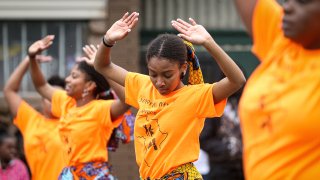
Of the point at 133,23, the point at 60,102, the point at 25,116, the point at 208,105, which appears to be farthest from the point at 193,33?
the point at 25,116

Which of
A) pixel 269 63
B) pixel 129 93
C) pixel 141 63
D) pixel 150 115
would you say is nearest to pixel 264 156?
pixel 269 63

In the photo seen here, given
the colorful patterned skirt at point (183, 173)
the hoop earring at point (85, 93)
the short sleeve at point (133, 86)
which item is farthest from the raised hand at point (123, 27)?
the hoop earring at point (85, 93)

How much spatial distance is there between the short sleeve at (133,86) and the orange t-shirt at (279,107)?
2.07 m

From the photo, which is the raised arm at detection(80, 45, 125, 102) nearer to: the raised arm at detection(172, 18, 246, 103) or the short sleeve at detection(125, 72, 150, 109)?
the short sleeve at detection(125, 72, 150, 109)

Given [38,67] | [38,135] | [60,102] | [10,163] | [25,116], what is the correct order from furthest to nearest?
[10,163], [25,116], [38,135], [38,67], [60,102]

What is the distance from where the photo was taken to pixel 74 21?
11477mm

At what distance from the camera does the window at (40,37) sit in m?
11.5

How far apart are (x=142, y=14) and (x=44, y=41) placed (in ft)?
15.4

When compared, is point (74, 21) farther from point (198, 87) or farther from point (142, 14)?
point (198, 87)

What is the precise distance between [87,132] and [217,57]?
6.70ft

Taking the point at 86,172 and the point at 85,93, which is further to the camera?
the point at 85,93

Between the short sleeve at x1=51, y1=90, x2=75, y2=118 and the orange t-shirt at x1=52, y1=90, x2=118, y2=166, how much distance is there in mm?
238

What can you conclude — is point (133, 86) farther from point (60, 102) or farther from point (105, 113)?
point (60, 102)

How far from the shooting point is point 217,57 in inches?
189
